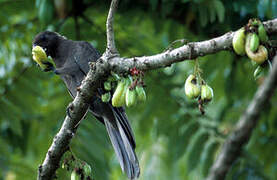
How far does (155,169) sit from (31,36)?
2364 mm

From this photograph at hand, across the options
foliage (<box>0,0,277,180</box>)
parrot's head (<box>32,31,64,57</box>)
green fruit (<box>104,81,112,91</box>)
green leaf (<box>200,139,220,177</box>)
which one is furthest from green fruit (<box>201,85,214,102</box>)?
parrot's head (<box>32,31,64,57</box>)

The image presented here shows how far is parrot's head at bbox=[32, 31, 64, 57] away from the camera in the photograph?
211 inches

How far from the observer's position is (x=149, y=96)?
5.88m

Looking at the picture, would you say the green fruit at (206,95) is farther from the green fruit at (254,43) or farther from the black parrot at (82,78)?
the black parrot at (82,78)

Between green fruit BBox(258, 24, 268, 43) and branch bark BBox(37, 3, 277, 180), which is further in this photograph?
branch bark BBox(37, 3, 277, 180)

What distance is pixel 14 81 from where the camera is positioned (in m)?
5.77

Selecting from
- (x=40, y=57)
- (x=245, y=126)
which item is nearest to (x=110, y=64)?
(x=40, y=57)

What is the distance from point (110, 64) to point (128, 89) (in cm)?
23

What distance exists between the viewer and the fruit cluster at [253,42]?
106 inches

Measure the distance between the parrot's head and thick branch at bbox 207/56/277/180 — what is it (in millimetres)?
3521

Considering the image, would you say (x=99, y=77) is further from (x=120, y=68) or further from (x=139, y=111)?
(x=139, y=111)

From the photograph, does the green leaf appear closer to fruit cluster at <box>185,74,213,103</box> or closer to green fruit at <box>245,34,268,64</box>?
fruit cluster at <box>185,74,213,103</box>

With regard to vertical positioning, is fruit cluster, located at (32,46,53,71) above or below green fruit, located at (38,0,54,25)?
below

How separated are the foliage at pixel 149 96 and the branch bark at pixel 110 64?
4.83 feet
